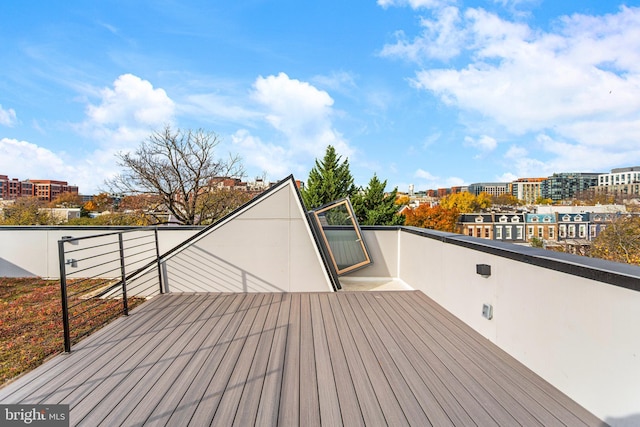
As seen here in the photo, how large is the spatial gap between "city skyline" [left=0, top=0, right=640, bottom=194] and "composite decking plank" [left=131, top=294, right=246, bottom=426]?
9629 mm

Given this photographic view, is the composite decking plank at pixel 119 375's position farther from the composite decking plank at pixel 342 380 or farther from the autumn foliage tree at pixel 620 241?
the autumn foliage tree at pixel 620 241

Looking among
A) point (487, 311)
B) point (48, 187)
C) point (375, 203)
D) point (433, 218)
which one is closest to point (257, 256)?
point (487, 311)

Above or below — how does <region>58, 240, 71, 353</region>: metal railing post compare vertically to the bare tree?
below

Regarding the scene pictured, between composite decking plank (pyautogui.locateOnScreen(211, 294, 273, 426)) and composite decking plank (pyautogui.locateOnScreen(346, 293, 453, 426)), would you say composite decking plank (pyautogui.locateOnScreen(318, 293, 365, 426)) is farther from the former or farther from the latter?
composite decking plank (pyautogui.locateOnScreen(211, 294, 273, 426))

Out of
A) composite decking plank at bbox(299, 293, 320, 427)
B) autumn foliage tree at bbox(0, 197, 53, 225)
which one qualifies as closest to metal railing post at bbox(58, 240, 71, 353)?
composite decking plank at bbox(299, 293, 320, 427)

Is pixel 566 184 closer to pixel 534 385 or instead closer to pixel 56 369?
pixel 534 385

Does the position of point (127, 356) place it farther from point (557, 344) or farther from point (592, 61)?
point (592, 61)

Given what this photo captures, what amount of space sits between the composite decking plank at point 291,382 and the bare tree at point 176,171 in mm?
12572

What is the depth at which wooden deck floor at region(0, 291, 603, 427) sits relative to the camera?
1.54 metres

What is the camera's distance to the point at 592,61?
72.0 feet

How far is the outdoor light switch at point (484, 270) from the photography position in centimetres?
246

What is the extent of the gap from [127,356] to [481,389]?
8.01ft

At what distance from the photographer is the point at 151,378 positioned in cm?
190

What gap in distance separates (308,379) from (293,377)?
10 centimetres
